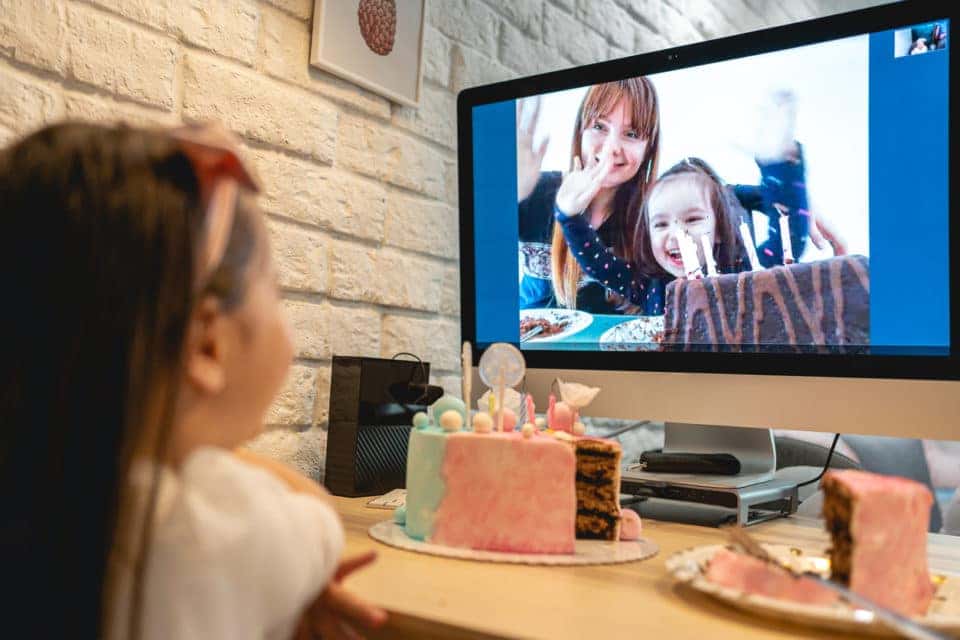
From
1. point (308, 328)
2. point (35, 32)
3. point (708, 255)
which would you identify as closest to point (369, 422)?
point (308, 328)

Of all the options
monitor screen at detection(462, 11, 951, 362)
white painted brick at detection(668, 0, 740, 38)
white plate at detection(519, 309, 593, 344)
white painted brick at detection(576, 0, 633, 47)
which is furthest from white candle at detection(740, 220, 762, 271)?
white painted brick at detection(668, 0, 740, 38)

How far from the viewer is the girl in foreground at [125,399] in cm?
40

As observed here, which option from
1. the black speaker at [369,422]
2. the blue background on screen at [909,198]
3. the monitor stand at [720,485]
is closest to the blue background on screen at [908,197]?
the blue background on screen at [909,198]

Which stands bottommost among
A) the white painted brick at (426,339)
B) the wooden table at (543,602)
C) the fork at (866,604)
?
the wooden table at (543,602)

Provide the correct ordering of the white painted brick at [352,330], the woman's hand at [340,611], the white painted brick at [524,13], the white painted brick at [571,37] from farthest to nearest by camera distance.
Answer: the white painted brick at [571,37]
the white painted brick at [524,13]
the white painted brick at [352,330]
the woman's hand at [340,611]

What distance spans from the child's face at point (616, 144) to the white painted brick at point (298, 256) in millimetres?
393

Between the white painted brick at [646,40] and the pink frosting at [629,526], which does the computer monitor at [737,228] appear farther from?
the white painted brick at [646,40]

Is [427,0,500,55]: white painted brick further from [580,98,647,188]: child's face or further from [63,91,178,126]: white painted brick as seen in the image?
[63,91,178,126]: white painted brick

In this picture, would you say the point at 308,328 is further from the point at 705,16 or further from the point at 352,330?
the point at 705,16

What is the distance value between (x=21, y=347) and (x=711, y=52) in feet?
2.81

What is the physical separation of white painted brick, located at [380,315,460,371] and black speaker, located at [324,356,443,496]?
6.3 inches

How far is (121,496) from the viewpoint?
1.32ft

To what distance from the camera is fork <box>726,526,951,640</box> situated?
1.63 ft

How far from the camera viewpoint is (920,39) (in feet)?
2.92
